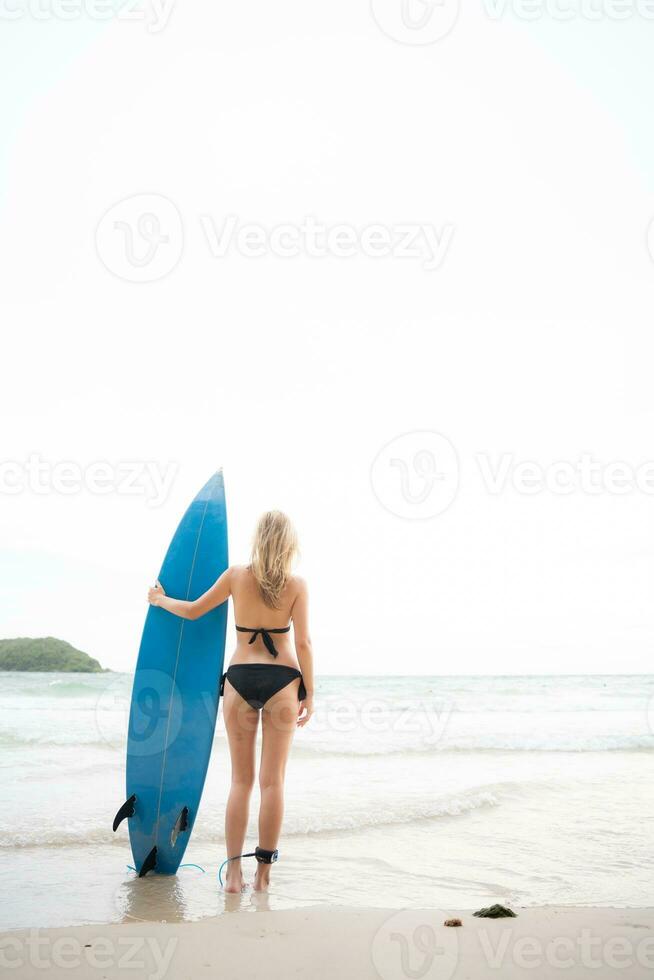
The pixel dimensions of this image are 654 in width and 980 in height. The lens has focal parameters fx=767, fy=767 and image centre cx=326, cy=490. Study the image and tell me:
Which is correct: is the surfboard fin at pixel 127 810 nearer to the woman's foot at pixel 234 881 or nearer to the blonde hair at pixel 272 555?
the woman's foot at pixel 234 881

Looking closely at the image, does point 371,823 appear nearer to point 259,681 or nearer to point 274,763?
point 274,763

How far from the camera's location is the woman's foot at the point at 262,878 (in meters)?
3.15

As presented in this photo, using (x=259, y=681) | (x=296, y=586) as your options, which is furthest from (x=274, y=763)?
(x=296, y=586)

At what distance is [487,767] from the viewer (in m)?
7.04

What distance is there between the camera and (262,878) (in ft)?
10.4

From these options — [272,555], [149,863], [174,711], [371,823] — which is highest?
[272,555]

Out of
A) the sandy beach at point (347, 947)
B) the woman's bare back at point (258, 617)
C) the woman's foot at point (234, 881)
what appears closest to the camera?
the sandy beach at point (347, 947)

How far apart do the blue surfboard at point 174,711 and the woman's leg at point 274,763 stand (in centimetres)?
47

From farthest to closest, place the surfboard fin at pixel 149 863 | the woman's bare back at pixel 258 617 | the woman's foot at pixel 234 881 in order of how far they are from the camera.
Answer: the surfboard fin at pixel 149 863
the woman's bare back at pixel 258 617
the woman's foot at pixel 234 881

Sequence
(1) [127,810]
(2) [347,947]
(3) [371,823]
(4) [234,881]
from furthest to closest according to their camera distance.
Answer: (3) [371,823] < (1) [127,810] < (4) [234,881] < (2) [347,947]

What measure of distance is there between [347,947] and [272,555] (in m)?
1.42

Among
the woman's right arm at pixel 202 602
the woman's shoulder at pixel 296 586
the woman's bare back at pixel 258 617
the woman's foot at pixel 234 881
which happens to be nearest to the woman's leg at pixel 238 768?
the woman's foot at pixel 234 881

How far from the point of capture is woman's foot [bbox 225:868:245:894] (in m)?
3.09

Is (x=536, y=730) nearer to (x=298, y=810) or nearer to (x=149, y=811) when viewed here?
(x=298, y=810)
